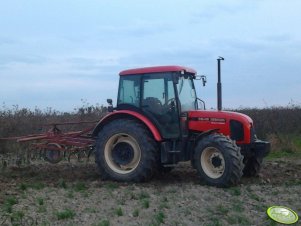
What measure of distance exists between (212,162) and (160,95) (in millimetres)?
1793

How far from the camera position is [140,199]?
891cm

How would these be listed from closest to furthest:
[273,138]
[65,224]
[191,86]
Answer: [65,224], [191,86], [273,138]

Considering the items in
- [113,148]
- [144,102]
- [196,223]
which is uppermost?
[144,102]

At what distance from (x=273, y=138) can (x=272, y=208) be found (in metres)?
12.8

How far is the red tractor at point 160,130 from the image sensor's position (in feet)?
35.5

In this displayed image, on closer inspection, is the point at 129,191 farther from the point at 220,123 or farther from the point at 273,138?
the point at 273,138

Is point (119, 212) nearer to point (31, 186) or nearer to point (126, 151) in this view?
point (31, 186)

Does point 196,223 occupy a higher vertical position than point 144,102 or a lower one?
lower

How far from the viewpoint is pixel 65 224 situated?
7230 millimetres

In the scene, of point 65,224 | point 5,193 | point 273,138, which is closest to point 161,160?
point 5,193

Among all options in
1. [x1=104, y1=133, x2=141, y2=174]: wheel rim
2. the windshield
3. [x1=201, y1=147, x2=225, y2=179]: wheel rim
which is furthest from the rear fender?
[x1=201, y1=147, x2=225, y2=179]: wheel rim

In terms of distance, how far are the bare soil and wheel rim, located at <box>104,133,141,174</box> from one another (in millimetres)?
481

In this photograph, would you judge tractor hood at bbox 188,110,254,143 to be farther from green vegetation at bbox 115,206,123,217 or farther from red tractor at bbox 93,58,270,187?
green vegetation at bbox 115,206,123,217

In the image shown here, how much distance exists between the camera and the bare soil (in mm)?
7527
